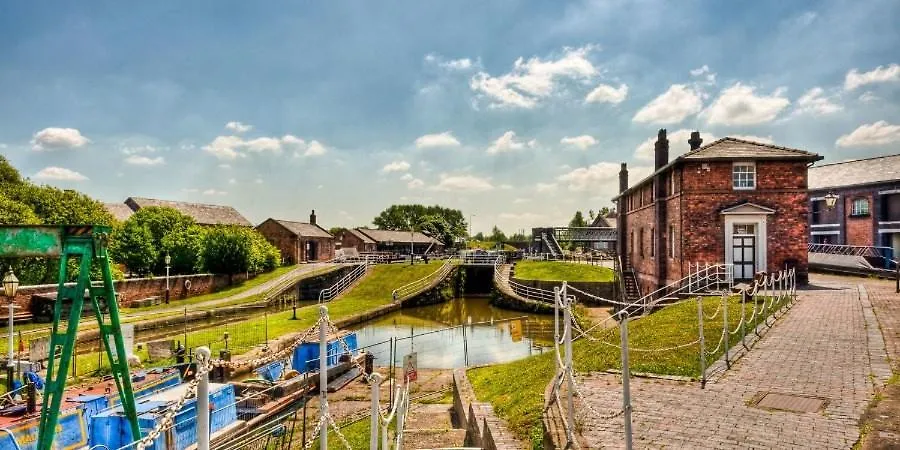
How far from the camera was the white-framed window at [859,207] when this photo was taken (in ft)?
125

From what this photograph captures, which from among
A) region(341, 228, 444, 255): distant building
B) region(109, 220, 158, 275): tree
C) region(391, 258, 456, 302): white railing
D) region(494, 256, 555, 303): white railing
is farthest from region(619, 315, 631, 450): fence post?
region(341, 228, 444, 255): distant building

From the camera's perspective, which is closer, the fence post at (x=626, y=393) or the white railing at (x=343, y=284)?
the fence post at (x=626, y=393)

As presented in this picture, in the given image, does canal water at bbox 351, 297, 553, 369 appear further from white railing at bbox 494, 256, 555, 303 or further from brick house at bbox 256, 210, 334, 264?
brick house at bbox 256, 210, 334, 264

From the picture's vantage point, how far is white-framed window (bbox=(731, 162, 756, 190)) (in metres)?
24.2

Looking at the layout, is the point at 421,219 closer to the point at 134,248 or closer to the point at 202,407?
the point at 134,248

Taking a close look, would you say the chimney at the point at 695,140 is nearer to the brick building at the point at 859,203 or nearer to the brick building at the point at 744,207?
the brick building at the point at 744,207

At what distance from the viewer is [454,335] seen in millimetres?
28344

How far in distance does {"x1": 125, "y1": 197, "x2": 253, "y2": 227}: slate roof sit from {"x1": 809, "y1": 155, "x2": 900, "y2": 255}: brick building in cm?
6178

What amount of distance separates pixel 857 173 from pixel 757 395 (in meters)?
42.1

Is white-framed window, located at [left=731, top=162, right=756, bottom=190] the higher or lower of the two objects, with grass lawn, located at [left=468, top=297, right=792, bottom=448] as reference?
higher

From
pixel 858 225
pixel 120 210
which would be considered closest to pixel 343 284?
pixel 120 210

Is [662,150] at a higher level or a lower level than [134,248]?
higher

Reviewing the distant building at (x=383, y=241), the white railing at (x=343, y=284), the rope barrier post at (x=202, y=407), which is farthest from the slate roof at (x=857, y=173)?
the distant building at (x=383, y=241)

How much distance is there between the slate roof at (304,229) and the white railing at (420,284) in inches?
840
